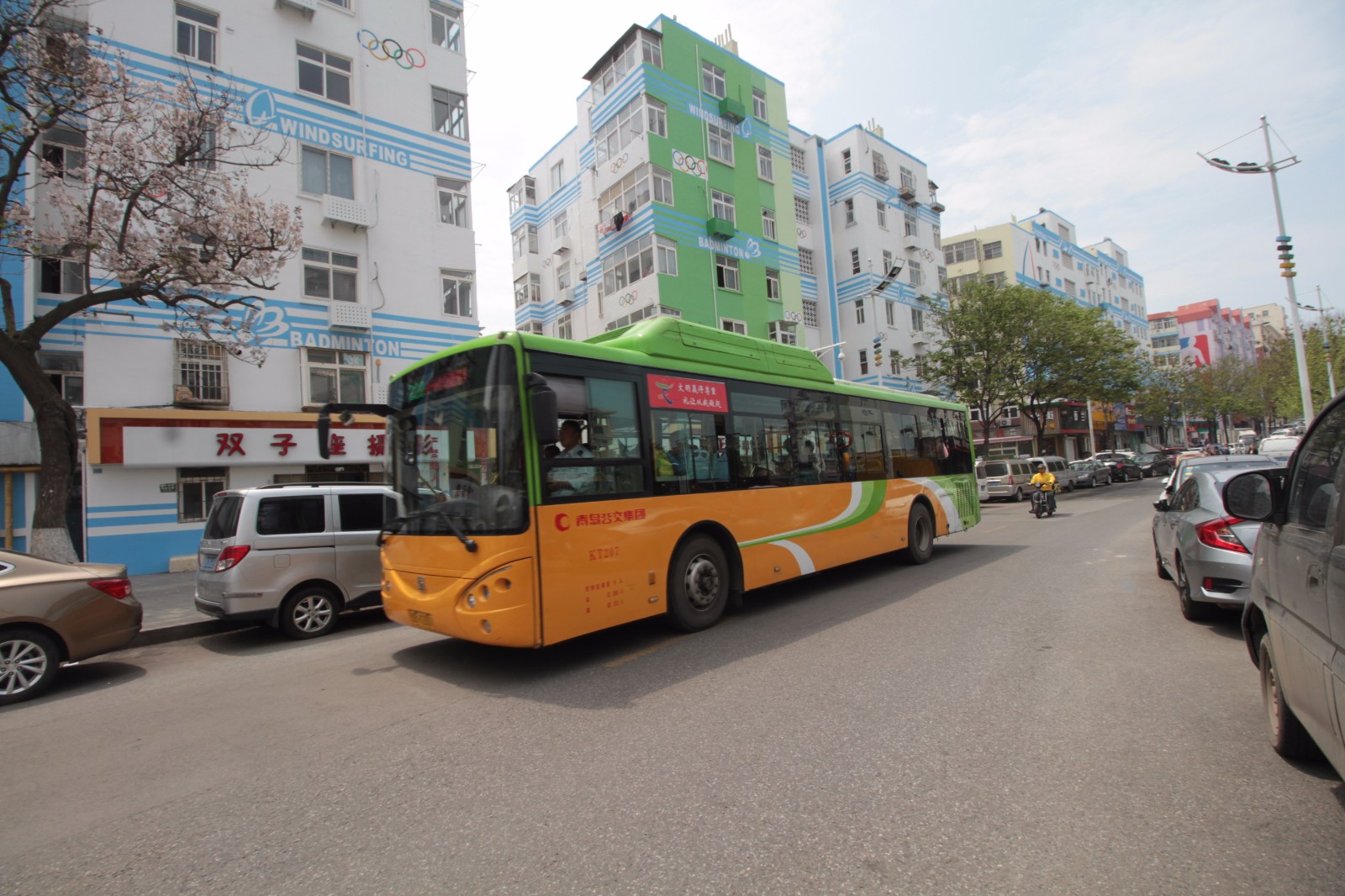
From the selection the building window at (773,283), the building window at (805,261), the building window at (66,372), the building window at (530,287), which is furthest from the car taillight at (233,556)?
the building window at (805,261)

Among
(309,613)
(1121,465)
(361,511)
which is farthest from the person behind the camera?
(1121,465)

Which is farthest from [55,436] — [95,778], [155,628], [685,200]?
[685,200]

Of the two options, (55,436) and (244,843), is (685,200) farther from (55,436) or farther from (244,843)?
(244,843)

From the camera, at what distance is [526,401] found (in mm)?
5484

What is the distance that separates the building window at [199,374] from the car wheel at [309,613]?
397 inches

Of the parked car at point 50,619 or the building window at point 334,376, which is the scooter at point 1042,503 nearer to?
the building window at point 334,376

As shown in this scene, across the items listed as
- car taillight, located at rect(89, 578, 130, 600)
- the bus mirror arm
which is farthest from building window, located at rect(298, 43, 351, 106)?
car taillight, located at rect(89, 578, 130, 600)

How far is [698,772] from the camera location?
361cm

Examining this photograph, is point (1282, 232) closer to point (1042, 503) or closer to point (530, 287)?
point (1042, 503)

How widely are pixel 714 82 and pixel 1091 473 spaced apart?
26.7 metres

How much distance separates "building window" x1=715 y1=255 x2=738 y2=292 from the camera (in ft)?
91.5

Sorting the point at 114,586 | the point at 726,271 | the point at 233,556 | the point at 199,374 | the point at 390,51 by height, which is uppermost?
the point at 390,51

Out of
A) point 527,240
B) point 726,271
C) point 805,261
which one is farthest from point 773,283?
point 527,240

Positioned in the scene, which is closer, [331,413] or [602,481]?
[602,481]
